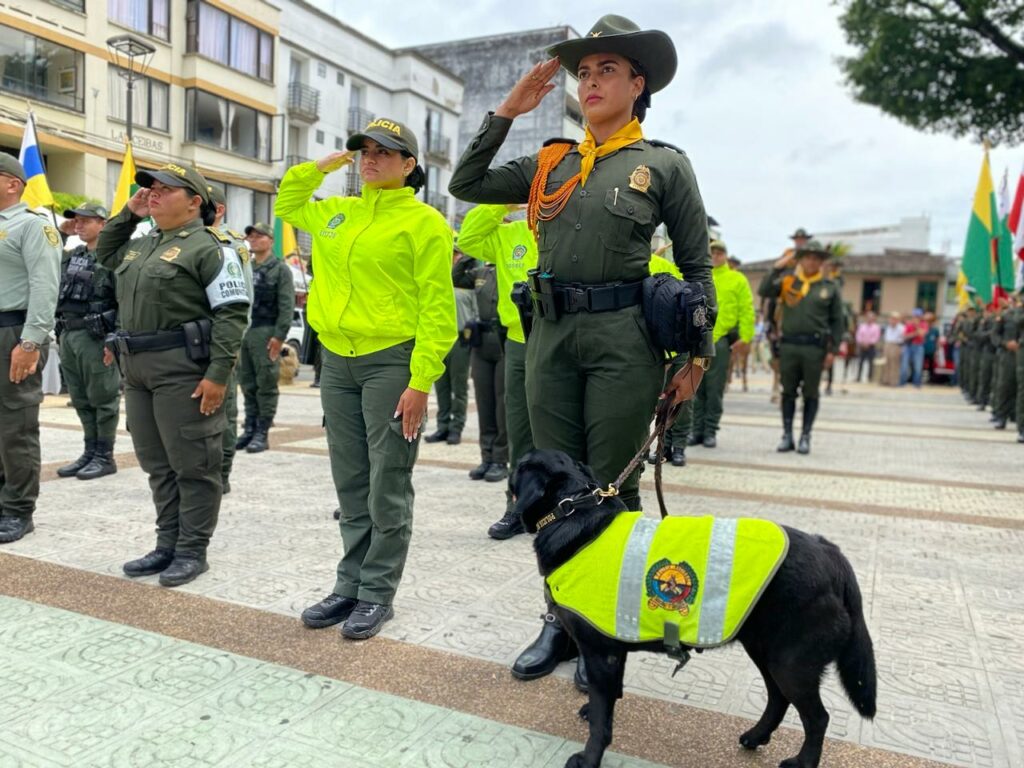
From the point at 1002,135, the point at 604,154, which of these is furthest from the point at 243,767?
the point at 1002,135

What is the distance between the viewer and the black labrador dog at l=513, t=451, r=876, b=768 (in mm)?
2209

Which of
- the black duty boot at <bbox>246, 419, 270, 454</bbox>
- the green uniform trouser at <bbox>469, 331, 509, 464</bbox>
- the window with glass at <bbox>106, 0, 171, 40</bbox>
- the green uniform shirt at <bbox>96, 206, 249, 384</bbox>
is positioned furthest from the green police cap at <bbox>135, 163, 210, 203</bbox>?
the window with glass at <bbox>106, 0, 171, 40</bbox>

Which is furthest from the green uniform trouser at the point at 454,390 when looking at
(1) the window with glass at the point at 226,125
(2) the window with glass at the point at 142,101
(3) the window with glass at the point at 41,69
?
(1) the window with glass at the point at 226,125

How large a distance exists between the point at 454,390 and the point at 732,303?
3237 mm

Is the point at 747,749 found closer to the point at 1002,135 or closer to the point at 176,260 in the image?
the point at 176,260

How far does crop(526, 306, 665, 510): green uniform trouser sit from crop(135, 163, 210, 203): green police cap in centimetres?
208

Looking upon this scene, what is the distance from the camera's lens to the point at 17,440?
465 centimetres

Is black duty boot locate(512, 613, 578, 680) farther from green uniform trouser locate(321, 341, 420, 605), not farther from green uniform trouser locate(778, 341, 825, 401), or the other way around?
green uniform trouser locate(778, 341, 825, 401)

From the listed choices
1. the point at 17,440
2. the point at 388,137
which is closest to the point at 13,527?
the point at 17,440

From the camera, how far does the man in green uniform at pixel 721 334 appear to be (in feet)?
28.7

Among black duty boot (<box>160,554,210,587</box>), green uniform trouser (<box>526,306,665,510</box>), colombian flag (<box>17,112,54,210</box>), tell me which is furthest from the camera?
colombian flag (<box>17,112,54,210</box>)

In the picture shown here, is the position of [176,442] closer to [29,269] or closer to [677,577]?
[29,269]

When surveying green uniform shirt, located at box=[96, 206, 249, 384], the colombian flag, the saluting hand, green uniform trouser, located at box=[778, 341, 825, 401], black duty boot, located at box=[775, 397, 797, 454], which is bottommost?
black duty boot, located at box=[775, 397, 797, 454]

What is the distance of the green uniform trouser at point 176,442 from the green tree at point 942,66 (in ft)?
67.8
